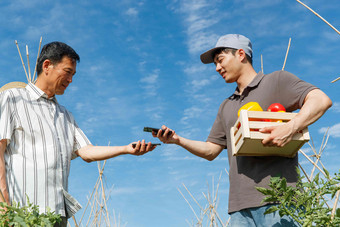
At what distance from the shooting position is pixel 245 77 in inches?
90.6

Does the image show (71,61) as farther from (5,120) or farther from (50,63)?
(5,120)

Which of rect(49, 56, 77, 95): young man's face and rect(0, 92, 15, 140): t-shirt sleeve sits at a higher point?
rect(49, 56, 77, 95): young man's face

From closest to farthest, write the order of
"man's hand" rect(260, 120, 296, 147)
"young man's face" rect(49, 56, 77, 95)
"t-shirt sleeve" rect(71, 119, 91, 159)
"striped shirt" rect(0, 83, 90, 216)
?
"man's hand" rect(260, 120, 296, 147)
"striped shirt" rect(0, 83, 90, 216)
"young man's face" rect(49, 56, 77, 95)
"t-shirt sleeve" rect(71, 119, 91, 159)

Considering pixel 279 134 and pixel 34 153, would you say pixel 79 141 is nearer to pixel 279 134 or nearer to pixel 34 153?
pixel 34 153

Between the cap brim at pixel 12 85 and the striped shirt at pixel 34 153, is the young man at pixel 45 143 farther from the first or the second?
the cap brim at pixel 12 85

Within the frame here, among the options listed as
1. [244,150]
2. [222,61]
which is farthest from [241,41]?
[244,150]

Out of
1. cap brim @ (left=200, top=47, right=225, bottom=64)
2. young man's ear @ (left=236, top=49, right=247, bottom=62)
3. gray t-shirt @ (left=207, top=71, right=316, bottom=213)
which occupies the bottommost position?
gray t-shirt @ (left=207, top=71, right=316, bottom=213)

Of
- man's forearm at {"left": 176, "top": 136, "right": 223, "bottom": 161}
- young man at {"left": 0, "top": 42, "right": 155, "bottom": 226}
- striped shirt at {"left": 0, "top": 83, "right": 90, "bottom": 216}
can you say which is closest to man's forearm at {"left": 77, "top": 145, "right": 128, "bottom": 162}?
young man at {"left": 0, "top": 42, "right": 155, "bottom": 226}

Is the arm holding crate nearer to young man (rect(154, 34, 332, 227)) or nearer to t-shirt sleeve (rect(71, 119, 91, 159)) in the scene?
young man (rect(154, 34, 332, 227))

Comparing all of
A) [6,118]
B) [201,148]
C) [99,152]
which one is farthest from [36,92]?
[201,148]

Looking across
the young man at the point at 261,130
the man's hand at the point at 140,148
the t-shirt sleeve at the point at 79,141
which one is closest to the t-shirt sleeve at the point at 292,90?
the young man at the point at 261,130

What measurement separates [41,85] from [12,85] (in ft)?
1.05

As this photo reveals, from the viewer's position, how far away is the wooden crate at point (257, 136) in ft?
6.09

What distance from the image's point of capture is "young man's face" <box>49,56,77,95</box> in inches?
92.6
